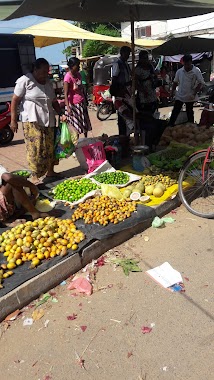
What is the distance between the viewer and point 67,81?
6246mm

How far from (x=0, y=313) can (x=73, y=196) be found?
2.05 metres

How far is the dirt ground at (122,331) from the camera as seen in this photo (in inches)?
91.0

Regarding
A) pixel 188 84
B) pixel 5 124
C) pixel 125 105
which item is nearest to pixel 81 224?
pixel 125 105

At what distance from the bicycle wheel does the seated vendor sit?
1951 millimetres

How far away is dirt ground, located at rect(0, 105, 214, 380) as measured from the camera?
231 cm

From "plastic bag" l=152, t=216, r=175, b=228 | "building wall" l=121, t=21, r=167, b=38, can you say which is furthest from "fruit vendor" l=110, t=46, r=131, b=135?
"building wall" l=121, t=21, r=167, b=38

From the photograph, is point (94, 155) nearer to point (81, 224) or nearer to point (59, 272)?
point (81, 224)

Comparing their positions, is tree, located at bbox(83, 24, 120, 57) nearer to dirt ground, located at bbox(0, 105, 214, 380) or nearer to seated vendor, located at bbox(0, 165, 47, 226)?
seated vendor, located at bbox(0, 165, 47, 226)

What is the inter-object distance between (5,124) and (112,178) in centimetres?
547

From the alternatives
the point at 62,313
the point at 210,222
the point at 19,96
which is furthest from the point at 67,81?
the point at 62,313

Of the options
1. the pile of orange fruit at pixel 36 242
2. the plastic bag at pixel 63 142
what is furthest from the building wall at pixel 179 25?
the pile of orange fruit at pixel 36 242

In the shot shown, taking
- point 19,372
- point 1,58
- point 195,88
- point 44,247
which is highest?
point 1,58

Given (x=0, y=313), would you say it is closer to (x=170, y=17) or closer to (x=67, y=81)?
(x=67, y=81)

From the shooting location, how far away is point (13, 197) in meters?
3.92
